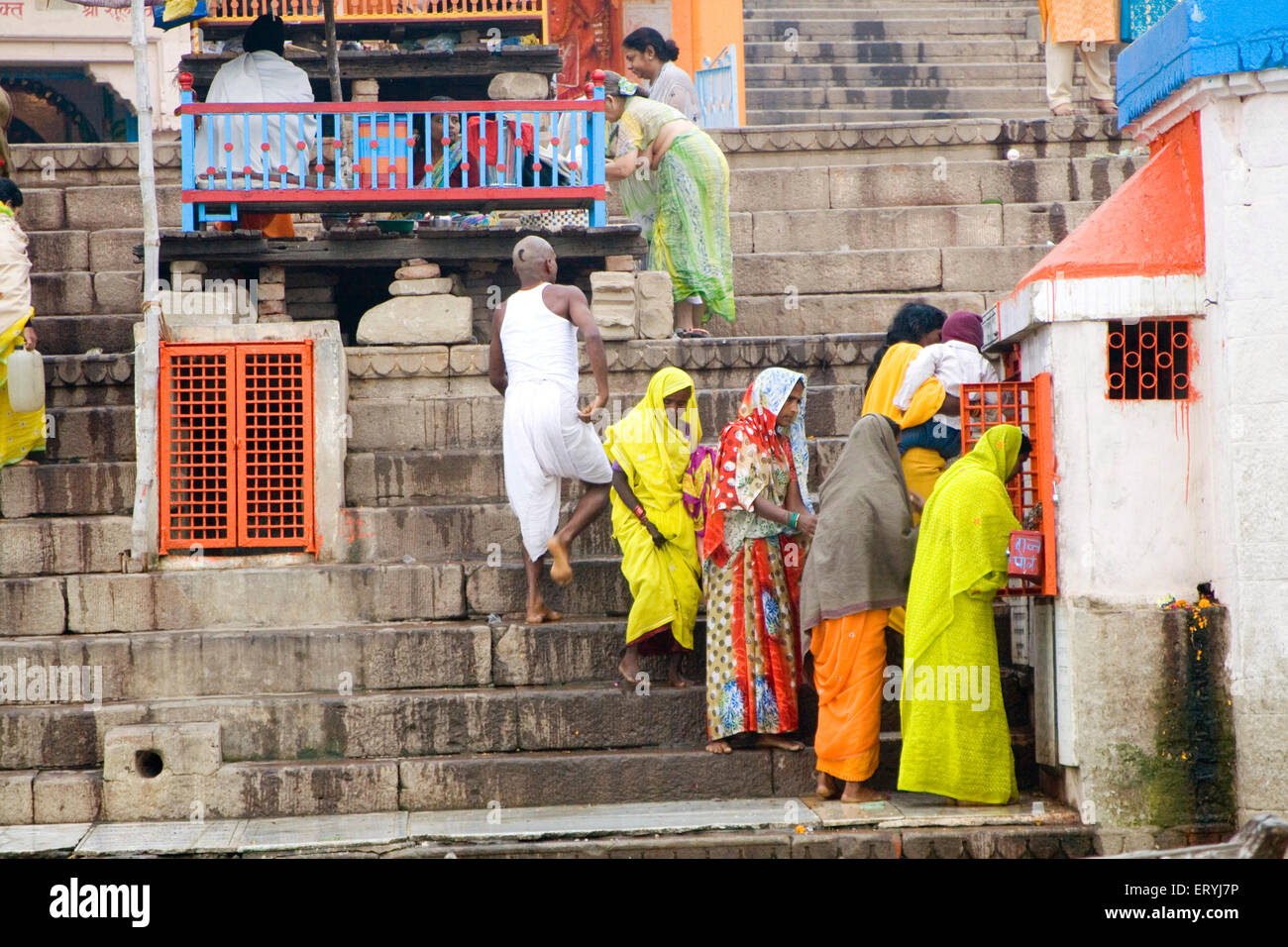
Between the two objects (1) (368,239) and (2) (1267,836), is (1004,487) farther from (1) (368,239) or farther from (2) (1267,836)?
(1) (368,239)

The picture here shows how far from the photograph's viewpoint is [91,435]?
29.8ft

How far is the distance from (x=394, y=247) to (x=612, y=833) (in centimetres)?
505

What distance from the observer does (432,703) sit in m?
7.50

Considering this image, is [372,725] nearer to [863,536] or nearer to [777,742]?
[777,742]

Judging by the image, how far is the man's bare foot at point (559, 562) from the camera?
26.1 ft

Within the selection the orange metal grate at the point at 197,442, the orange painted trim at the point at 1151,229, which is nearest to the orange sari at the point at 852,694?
the orange painted trim at the point at 1151,229

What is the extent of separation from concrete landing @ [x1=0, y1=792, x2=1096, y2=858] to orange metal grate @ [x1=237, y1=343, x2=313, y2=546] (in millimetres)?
1876

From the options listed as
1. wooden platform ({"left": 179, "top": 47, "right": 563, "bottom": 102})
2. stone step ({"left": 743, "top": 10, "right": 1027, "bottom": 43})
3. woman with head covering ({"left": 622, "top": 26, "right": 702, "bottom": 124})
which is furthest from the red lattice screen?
stone step ({"left": 743, "top": 10, "right": 1027, "bottom": 43})

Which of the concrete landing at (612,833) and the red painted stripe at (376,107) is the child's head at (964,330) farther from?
the red painted stripe at (376,107)

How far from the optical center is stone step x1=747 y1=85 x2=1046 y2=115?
51.5 feet

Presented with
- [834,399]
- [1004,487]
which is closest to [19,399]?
[834,399]

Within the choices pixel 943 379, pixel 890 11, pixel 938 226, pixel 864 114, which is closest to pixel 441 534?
pixel 943 379

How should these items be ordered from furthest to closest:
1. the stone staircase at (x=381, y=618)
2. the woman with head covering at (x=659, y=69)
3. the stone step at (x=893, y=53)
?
the stone step at (x=893, y=53) < the woman with head covering at (x=659, y=69) < the stone staircase at (x=381, y=618)

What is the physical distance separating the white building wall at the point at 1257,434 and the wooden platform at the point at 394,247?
443cm
